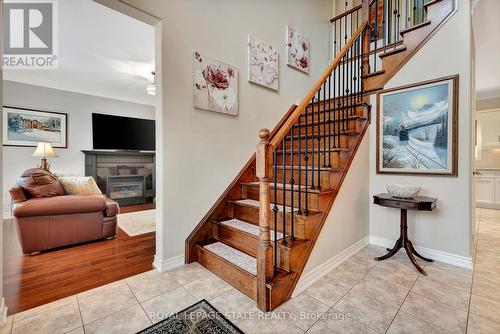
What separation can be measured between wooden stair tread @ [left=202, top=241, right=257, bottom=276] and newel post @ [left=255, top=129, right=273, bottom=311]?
17 cm

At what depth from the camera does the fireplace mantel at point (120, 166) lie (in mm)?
5004

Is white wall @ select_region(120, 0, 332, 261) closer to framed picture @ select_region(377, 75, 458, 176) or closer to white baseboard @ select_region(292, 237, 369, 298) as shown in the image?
white baseboard @ select_region(292, 237, 369, 298)

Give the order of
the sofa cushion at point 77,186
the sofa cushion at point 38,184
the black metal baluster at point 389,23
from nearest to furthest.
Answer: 1. the sofa cushion at point 38,184
2. the sofa cushion at point 77,186
3. the black metal baluster at point 389,23

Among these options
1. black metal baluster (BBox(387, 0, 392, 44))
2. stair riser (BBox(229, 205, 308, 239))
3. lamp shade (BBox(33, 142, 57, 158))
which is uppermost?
black metal baluster (BBox(387, 0, 392, 44))

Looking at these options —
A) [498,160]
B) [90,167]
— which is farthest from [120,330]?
[498,160]

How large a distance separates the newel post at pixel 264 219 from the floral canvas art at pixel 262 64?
60.8 inches

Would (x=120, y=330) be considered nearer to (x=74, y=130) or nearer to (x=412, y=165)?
(x=412, y=165)

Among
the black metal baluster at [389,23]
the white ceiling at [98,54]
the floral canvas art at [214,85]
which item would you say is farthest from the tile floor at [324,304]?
the black metal baluster at [389,23]

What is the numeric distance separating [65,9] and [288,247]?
11.3 ft

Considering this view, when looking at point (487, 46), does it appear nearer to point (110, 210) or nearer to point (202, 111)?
point (202, 111)

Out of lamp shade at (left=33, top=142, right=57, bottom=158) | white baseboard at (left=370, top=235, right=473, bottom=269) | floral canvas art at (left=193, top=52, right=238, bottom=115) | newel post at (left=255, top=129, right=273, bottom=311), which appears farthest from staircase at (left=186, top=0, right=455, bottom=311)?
lamp shade at (left=33, top=142, right=57, bottom=158)

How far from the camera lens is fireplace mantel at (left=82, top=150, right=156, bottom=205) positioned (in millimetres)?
5004

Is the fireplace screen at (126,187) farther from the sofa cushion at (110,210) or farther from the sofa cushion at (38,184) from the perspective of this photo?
the sofa cushion at (110,210)

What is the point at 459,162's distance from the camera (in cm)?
219
